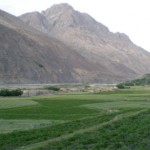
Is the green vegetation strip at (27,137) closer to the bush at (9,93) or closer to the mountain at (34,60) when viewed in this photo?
the bush at (9,93)

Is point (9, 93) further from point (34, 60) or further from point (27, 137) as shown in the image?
A: point (34, 60)

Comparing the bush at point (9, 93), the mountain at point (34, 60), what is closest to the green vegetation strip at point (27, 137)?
the bush at point (9, 93)

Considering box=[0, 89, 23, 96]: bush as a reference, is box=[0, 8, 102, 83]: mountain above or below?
above

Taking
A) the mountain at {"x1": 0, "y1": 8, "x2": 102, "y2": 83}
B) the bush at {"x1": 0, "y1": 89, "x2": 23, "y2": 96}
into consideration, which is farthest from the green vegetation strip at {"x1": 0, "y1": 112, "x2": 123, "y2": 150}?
the mountain at {"x1": 0, "y1": 8, "x2": 102, "y2": 83}

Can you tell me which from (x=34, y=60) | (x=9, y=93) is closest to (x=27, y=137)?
(x=9, y=93)

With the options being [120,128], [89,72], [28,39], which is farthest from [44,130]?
[89,72]

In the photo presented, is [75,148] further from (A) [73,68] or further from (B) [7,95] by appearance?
(A) [73,68]

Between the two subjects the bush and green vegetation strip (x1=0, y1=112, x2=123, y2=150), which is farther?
the bush

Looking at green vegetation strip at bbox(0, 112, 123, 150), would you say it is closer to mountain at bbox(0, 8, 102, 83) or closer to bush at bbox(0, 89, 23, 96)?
bush at bbox(0, 89, 23, 96)

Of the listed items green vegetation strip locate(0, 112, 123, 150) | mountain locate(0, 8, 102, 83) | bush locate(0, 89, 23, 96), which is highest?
mountain locate(0, 8, 102, 83)

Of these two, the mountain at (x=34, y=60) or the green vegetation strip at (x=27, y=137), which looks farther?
the mountain at (x=34, y=60)

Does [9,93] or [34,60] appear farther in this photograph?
[34,60]

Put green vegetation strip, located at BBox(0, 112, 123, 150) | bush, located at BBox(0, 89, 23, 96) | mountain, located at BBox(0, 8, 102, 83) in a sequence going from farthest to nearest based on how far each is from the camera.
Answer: mountain, located at BBox(0, 8, 102, 83)
bush, located at BBox(0, 89, 23, 96)
green vegetation strip, located at BBox(0, 112, 123, 150)

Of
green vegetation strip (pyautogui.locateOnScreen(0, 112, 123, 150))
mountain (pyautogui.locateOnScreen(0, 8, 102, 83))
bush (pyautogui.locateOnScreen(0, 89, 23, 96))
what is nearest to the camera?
green vegetation strip (pyautogui.locateOnScreen(0, 112, 123, 150))
